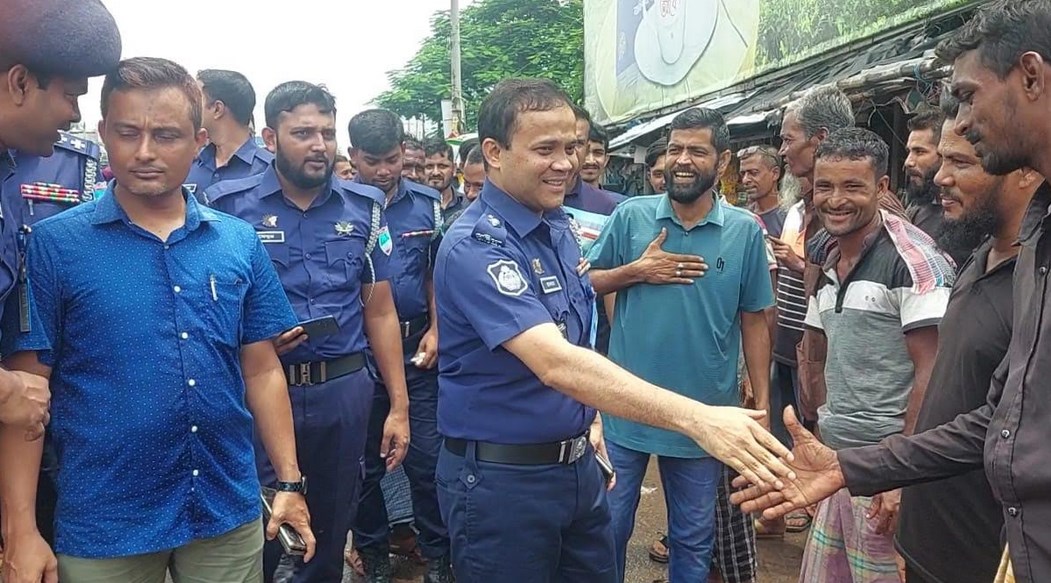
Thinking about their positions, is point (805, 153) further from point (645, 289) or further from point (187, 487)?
point (187, 487)

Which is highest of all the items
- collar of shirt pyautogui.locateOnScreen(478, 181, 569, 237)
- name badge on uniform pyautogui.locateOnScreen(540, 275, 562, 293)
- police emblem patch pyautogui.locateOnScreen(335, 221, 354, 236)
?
collar of shirt pyautogui.locateOnScreen(478, 181, 569, 237)

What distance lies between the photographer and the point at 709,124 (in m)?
3.53

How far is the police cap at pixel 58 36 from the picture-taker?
1600 mm

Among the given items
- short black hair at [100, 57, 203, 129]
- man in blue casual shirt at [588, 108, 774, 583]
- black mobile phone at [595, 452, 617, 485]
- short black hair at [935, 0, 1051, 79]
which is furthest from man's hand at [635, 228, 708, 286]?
short black hair at [100, 57, 203, 129]

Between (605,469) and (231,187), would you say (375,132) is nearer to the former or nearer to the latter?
(231,187)

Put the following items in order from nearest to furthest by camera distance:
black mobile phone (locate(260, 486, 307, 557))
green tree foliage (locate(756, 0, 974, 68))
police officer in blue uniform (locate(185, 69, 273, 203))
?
black mobile phone (locate(260, 486, 307, 557)), police officer in blue uniform (locate(185, 69, 273, 203)), green tree foliage (locate(756, 0, 974, 68))

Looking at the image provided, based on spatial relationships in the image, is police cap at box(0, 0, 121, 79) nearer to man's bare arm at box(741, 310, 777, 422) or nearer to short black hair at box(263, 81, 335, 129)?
short black hair at box(263, 81, 335, 129)

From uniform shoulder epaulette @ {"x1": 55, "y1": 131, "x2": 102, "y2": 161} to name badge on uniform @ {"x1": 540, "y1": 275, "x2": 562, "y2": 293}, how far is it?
5.26 feet

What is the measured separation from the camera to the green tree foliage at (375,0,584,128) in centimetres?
2417

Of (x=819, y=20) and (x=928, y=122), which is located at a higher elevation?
(x=819, y=20)

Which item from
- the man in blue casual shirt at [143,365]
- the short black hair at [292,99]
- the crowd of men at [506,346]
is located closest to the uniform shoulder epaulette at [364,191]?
the crowd of men at [506,346]

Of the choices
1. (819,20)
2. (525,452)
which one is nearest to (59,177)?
(525,452)

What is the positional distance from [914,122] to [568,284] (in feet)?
6.95

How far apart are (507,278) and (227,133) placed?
240cm
